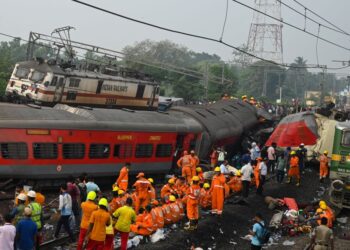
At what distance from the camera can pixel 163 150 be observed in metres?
22.8

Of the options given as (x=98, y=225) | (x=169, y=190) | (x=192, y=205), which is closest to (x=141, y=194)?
(x=169, y=190)

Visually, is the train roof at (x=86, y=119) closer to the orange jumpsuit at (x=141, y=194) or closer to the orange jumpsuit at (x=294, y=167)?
the orange jumpsuit at (x=141, y=194)

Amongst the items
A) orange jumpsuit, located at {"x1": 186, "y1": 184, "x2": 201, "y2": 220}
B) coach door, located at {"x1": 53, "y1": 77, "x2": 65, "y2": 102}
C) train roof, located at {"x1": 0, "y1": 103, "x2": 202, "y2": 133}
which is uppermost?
coach door, located at {"x1": 53, "y1": 77, "x2": 65, "y2": 102}

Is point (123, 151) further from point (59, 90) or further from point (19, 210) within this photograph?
point (19, 210)

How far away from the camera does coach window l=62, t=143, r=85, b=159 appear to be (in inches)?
723

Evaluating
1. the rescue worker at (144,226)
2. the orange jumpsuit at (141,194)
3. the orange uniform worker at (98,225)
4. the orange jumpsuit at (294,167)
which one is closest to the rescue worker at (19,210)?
the orange uniform worker at (98,225)

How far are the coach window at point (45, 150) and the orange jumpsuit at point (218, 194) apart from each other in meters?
5.41

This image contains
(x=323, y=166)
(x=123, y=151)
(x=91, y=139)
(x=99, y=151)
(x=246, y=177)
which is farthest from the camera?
(x=323, y=166)

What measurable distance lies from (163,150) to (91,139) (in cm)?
431

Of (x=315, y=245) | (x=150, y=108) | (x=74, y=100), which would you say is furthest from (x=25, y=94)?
(x=315, y=245)

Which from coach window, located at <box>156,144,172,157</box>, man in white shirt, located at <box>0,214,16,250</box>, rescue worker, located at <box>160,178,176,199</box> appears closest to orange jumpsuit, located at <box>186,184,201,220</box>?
rescue worker, located at <box>160,178,176,199</box>

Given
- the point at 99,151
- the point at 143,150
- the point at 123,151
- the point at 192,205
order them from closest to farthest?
the point at 192,205 < the point at 99,151 < the point at 123,151 < the point at 143,150

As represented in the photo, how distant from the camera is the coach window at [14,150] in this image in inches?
658

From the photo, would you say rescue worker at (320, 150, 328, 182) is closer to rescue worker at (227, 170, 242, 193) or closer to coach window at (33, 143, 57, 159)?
rescue worker at (227, 170, 242, 193)
